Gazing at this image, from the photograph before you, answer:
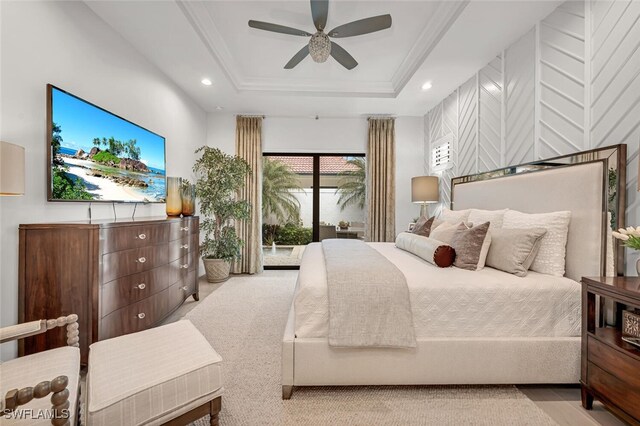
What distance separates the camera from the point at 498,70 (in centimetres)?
303

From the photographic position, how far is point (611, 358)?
1.47 metres

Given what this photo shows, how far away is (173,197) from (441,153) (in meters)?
3.78

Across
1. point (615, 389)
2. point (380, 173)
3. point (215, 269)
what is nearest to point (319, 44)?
point (380, 173)

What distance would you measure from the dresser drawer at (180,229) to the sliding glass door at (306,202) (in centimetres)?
211

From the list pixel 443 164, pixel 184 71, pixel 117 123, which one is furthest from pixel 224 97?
pixel 443 164

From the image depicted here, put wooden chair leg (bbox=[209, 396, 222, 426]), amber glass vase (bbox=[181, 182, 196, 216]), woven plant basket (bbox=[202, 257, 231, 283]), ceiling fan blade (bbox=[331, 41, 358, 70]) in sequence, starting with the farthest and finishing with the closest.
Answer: woven plant basket (bbox=[202, 257, 231, 283])
amber glass vase (bbox=[181, 182, 196, 216])
ceiling fan blade (bbox=[331, 41, 358, 70])
wooden chair leg (bbox=[209, 396, 222, 426])

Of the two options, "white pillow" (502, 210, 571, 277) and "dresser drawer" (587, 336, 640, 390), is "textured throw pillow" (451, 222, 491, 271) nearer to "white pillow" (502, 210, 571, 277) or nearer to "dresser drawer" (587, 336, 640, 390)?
"white pillow" (502, 210, 571, 277)

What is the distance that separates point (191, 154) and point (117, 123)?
5.82 feet

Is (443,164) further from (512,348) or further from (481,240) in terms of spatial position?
(512,348)

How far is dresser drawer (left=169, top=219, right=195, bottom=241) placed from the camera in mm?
2765

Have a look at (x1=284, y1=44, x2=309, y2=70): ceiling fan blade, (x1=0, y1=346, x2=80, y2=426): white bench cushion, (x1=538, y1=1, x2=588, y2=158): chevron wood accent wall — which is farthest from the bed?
(x1=284, y1=44, x2=309, y2=70): ceiling fan blade

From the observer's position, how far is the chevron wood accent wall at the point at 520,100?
2.58m

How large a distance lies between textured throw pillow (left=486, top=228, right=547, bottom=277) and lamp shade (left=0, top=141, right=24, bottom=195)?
2.94 metres

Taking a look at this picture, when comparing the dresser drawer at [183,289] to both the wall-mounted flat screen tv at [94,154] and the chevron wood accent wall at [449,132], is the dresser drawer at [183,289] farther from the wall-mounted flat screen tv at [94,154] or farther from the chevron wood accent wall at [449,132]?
the chevron wood accent wall at [449,132]
